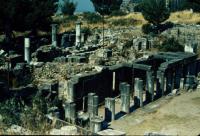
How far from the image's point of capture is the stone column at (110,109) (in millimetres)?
19875

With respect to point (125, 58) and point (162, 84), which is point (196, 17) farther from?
point (162, 84)

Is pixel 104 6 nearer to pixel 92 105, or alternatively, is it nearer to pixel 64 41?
pixel 64 41

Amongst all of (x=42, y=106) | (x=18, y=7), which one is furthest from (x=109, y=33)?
(x=42, y=106)

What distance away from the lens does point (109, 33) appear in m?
41.0

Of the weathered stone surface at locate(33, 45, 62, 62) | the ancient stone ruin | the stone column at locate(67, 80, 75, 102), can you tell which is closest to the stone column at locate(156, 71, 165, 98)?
the ancient stone ruin

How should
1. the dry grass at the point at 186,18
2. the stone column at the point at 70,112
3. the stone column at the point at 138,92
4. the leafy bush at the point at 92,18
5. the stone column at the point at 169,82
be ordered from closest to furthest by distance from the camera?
the stone column at the point at 70,112 < the stone column at the point at 138,92 < the stone column at the point at 169,82 < the dry grass at the point at 186,18 < the leafy bush at the point at 92,18

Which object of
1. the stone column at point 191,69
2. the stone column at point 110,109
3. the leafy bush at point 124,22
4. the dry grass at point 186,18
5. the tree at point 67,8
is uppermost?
the tree at point 67,8

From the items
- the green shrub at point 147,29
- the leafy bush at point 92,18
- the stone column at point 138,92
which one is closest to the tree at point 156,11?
the green shrub at point 147,29

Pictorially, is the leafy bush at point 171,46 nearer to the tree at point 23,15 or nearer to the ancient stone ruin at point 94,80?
the ancient stone ruin at point 94,80

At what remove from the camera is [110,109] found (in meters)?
19.9

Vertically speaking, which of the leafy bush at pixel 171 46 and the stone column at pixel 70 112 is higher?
the leafy bush at pixel 171 46

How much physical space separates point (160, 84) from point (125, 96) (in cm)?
402

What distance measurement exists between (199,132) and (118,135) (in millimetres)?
7176

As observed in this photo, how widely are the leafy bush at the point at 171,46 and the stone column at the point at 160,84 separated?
10108 mm
